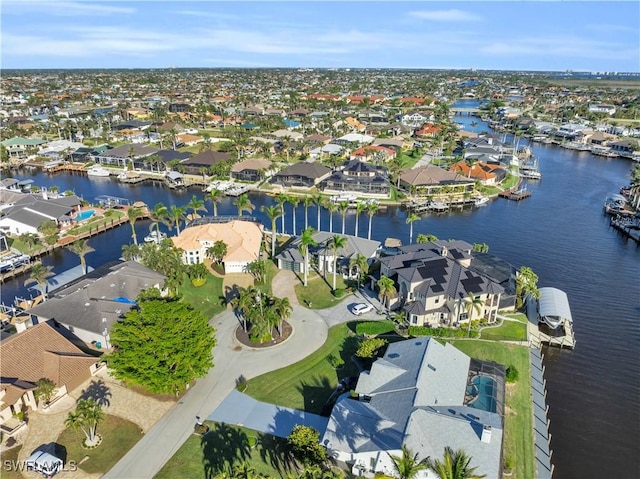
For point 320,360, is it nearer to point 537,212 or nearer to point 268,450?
point 268,450

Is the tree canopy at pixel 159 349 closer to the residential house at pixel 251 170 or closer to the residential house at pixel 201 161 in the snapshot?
the residential house at pixel 251 170

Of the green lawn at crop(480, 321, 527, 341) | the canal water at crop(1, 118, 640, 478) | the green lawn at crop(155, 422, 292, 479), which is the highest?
the green lawn at crop(480, 321, 527, 341)

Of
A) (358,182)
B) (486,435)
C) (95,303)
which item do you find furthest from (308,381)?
(358,182)

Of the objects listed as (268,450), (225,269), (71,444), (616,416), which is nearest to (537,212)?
(616,416)

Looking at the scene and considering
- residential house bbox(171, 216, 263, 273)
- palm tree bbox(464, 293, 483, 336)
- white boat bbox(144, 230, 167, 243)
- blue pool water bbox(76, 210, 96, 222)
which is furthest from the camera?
blue pool water bbox(76, 210, 96, 222)

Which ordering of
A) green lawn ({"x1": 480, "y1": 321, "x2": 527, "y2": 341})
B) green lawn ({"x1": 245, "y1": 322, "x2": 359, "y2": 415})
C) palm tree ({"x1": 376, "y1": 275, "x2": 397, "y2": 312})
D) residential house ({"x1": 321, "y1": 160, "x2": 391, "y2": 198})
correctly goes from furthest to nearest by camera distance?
residential house ({"x1": 321, "y1": 160, "x2": 391, "y2": 198}) → palm tree ({"x1": 376, "y1": 275, "x2": 397, "y2": 312}) → green lawn ({"x1": 480, "y1": 321, "x2": 527, "y2": 341}) → green lawn ({"x1": 245, "y1": 322, "x2": 359, "y2": 415})

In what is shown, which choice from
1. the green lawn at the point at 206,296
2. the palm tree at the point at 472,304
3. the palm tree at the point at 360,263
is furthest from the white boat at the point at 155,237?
the palm tree at the point at 472,304

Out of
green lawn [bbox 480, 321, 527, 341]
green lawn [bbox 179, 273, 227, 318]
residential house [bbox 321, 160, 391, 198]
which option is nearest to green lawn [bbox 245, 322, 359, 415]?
green lawn [bbox 179, 273, 227, 318]

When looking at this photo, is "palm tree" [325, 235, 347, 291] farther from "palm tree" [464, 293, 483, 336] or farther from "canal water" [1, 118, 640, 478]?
"canal water" [1, 118, 640, 478]
